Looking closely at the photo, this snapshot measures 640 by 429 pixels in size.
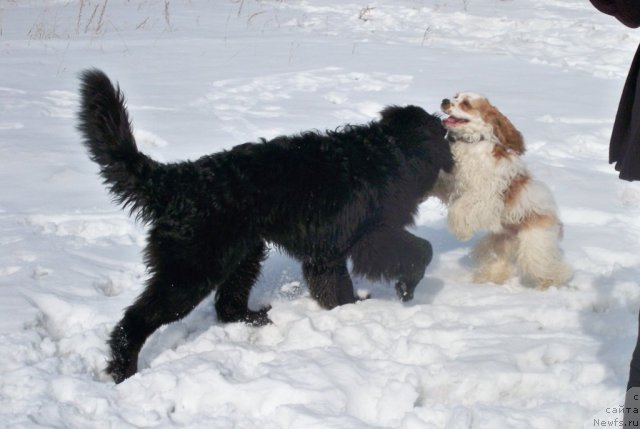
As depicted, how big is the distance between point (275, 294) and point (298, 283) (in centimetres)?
17

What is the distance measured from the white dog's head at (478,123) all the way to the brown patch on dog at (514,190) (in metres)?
0.17

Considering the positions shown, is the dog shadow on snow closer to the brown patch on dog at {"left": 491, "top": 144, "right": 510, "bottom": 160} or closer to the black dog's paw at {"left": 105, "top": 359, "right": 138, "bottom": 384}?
the black dog's paw at {"left": 105, "top": 359, "right": 138, "bottom": 384}

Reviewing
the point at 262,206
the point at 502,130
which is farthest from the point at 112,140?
the point at 502,130

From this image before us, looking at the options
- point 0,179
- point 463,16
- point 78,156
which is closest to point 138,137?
point 78,156

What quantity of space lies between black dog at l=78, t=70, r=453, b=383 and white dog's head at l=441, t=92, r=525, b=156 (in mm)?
112

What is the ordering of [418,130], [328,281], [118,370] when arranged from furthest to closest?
[418,130], [328,281], [118,370]

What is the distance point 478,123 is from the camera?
13.9ft

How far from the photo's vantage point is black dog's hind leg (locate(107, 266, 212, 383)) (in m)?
3.21

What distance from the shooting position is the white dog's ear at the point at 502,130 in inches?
166

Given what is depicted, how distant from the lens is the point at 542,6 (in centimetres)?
1273

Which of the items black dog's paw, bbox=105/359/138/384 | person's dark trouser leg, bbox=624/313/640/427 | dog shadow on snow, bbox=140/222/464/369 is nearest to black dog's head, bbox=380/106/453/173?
dog shadow on snow, bbox=140/222/464/369

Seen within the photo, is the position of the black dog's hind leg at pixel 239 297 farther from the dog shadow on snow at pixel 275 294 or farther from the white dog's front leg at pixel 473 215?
the white dog's front leg at pixel 473 215

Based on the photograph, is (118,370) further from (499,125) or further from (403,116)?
(499,125)

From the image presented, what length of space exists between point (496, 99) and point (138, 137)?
12.1 feet
